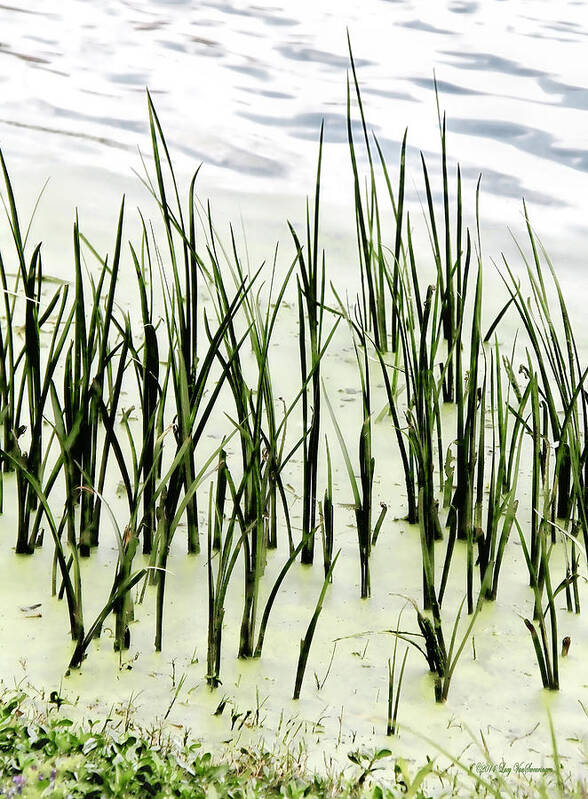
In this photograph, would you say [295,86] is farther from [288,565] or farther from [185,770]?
[185,770]

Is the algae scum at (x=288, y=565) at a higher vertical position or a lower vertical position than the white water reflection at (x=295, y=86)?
lower

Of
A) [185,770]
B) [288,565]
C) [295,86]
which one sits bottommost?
[185,770]

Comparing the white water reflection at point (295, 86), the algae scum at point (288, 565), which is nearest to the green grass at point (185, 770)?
the algae scum at point (288, 565)

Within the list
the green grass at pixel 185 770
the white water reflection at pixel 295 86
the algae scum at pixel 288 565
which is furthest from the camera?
the white water reflection at pixel 295 86

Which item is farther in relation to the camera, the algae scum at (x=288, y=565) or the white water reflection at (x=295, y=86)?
the white water reflection at (x=295, y=86)

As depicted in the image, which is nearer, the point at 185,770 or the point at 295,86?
the point at 185,770

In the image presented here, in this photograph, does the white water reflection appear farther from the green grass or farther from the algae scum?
the green grass

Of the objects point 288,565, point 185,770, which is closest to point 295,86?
point 288,565

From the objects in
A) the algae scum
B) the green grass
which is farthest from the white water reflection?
the green grass

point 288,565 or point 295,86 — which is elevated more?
point 295,86

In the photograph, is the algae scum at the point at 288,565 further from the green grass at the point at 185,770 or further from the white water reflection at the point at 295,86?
the white water reflection at the point at 295,86

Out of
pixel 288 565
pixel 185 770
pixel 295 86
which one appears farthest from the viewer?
pixel 295 86

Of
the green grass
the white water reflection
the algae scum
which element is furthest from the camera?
the white water reflection

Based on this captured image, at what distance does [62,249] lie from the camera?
12.5 feet
